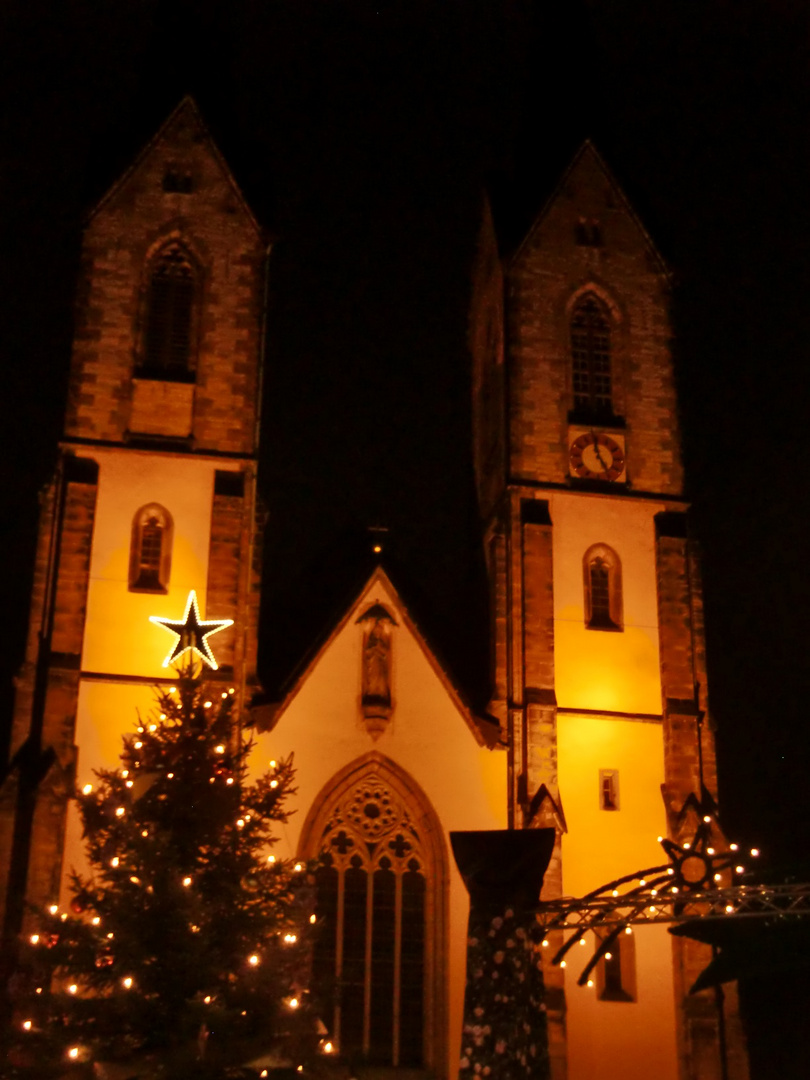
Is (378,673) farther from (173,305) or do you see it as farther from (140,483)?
(173,305)

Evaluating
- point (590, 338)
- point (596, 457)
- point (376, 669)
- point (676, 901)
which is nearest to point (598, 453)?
point (596, 457)

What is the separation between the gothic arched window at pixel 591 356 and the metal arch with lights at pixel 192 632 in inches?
340

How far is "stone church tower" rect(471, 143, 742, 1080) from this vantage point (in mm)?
28219

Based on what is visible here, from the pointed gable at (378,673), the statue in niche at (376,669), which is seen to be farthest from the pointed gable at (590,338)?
the statue in niche at (376,669)

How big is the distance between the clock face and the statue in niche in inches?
194

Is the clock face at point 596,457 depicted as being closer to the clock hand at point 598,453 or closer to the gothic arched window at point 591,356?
the clock hand at point 598,453

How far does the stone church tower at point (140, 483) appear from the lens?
27875 mm

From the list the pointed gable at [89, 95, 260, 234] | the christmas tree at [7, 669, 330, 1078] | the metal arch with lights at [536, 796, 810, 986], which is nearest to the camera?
the christmas tree at [7, 669, 330, 1078]

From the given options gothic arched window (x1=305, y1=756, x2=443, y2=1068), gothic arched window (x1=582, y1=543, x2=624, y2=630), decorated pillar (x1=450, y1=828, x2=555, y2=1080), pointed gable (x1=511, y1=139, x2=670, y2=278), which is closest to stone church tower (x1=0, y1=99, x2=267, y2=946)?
gothic arched window (x1=305, y1=756, x2=443, y2=1068)

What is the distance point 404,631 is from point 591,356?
283 inches

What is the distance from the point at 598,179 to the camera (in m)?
34.7

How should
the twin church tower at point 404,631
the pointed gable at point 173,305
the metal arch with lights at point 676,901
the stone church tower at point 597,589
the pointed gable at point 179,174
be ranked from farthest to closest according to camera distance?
the pointed gable at point 179,174 → the pointed gable at point 173,305 → the stone church tower at point 597,589 → the twin church tower at point 404,631 → the metal arch with lights at point 676,901

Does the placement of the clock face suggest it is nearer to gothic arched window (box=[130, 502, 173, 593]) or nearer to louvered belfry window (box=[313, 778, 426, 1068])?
louvered belfry window (box=[313, 778, 426, 1068])

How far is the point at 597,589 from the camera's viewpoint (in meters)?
31.1
